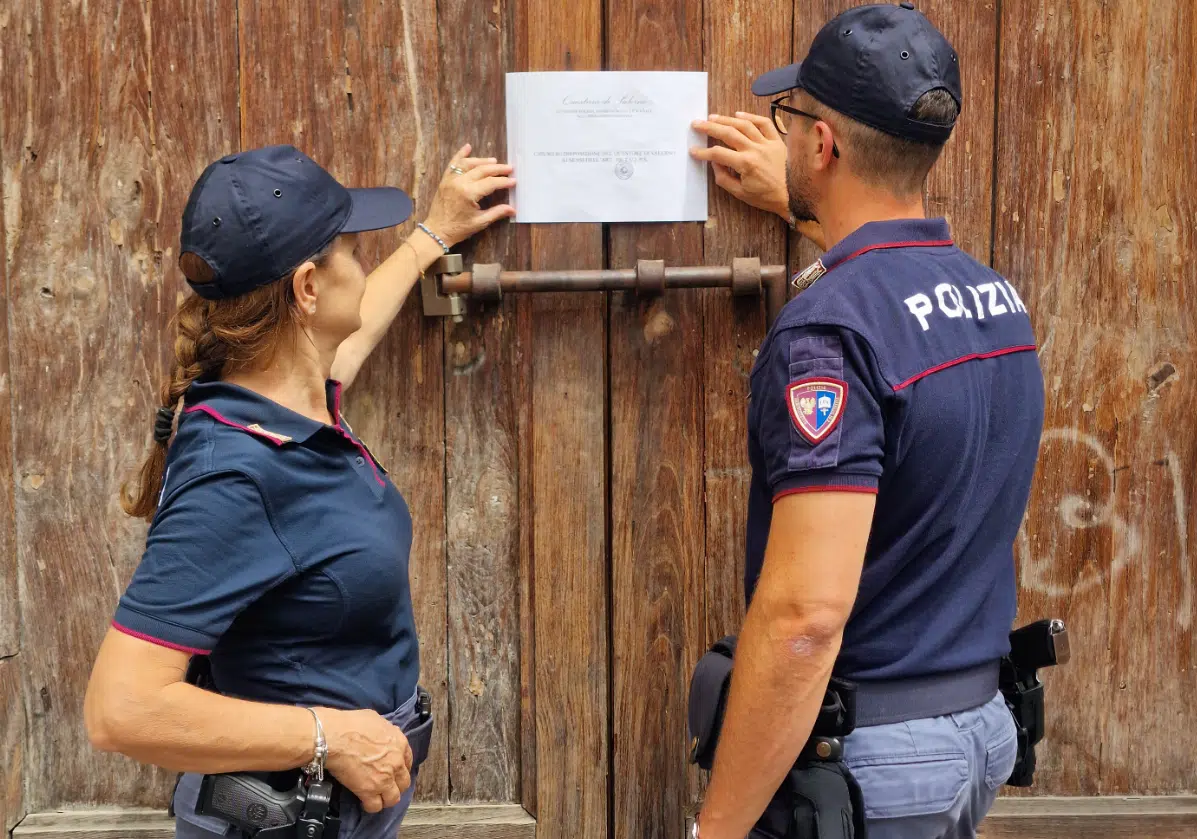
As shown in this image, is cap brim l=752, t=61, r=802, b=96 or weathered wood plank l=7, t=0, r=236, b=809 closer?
cap brim l=752, t=61, r=802, b=96

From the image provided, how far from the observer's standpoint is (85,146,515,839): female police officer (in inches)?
43.5

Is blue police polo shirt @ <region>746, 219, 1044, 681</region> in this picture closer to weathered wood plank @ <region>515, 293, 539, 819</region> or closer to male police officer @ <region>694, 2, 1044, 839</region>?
male police officer @ <region>694, 2, 1044, 839</region>

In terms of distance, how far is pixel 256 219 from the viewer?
121 centimetres

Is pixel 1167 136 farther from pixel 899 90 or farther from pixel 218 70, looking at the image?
pixel 218 70

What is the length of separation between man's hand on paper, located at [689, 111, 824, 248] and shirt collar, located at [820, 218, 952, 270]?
0.38m

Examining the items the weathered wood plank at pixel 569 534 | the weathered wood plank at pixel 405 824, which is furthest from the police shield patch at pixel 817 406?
the weathered wood plank at pixel 405 824

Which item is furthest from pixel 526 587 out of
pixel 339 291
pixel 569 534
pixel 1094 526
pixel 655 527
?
pixel 1094 526

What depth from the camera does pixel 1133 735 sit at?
6.05 feet

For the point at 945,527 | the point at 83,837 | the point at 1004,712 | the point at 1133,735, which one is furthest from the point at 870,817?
the point at 83,837

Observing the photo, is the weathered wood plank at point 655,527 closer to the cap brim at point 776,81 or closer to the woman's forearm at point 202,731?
the cap brim at point 776,81

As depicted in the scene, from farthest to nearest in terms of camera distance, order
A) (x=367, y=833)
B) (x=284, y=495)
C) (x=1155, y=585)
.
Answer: (x=1155, y=585)
(x=367, y=833)
(x=284, y=495)

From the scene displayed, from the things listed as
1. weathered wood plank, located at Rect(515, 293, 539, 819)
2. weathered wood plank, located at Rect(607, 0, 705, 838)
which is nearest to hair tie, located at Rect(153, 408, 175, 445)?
weathered wood plank, located at Rect(515, 293, 539, 819)

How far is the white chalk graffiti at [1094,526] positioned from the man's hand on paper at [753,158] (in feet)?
1.97

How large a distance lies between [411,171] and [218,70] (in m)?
0.34
